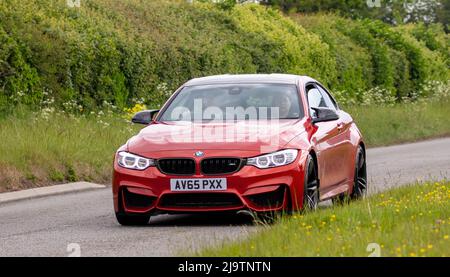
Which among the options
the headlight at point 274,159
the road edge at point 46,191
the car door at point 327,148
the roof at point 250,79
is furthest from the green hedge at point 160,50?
the headlight at point 274,159

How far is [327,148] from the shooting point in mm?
14516

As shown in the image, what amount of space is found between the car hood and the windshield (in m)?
0.34

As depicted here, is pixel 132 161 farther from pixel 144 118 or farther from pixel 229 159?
pixel 144 118

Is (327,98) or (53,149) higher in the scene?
(327,98)

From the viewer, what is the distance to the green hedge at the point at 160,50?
83.4 ft

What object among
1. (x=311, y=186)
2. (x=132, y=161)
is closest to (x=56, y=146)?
(x=132, y=161)

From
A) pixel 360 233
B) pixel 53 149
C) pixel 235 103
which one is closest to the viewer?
pixel 360 233

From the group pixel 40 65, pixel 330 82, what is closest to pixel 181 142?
pixel 40 65

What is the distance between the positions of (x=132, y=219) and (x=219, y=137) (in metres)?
1.21

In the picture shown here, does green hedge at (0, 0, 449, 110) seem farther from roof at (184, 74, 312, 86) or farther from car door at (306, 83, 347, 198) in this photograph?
car door at (306, 83, 347, 198)

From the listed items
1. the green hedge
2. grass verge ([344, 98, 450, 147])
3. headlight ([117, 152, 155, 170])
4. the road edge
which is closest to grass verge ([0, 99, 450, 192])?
the road edge

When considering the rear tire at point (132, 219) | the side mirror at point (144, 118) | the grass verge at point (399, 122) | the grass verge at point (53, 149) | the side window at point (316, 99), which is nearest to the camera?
the rear tire at point (132, 219)

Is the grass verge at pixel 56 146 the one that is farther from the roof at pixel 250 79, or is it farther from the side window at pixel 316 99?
the side window at pixel 316 99

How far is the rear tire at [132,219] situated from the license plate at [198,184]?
1.70 feet
